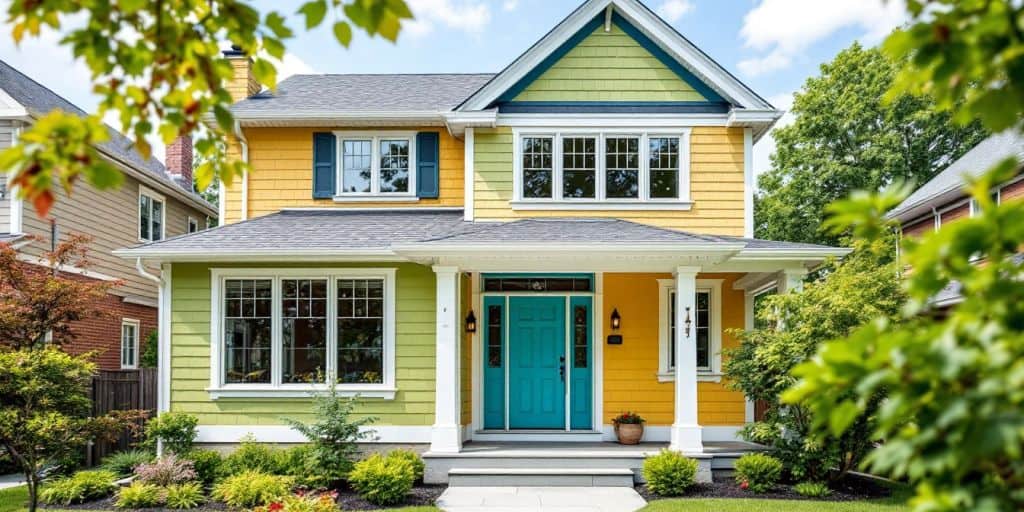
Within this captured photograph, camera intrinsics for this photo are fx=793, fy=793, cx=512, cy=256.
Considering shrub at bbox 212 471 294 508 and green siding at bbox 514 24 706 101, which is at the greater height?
green siding at bbox 514 24 706 101

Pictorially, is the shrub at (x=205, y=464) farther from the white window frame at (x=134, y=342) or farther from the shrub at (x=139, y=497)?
the white window frame at (x=134, y=342)

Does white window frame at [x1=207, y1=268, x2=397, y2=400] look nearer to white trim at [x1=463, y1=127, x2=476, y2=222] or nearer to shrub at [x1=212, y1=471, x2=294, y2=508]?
white trim at [x1=463, y1=127, x2=476, y2=222]

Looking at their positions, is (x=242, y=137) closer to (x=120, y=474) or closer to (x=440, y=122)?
(x=440, y=122)

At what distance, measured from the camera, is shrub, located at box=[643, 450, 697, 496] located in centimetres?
912

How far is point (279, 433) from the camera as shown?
10.6 meters

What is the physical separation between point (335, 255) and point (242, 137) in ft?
10.5

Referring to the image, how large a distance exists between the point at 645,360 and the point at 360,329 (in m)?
4.18

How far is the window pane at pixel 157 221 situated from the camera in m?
18.2

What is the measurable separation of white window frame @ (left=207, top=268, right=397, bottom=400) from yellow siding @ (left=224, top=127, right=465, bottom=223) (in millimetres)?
1756

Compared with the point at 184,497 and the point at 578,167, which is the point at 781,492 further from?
the point at 184,497

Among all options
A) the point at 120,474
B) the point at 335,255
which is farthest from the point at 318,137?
the point at 120,474

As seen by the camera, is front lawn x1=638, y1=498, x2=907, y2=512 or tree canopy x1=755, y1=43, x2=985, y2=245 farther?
tree canopy x1=755, y1=43, x2=985, y2=245

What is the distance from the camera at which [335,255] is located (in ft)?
33.8

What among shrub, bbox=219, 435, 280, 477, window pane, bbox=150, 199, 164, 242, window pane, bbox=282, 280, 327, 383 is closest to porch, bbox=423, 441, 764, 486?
shrub, bbox=219, 435, 280, 477
